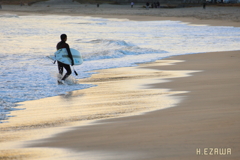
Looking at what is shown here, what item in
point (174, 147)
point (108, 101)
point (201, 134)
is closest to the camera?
point (174, 147)

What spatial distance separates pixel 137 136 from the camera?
4855mm

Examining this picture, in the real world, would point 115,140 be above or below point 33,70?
above

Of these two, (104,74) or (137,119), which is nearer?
(137,119)

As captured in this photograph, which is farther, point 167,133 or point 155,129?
point 155,129

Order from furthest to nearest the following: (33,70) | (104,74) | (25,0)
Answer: (25,0) < (33,70) < (104,74)

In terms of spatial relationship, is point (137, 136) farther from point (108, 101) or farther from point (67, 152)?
point (108, 101)

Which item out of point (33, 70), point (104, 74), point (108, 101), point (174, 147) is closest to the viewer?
point (174, 147)

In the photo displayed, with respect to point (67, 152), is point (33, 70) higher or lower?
lower

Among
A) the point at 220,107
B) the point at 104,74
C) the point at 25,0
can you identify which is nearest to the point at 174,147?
the point at 220,107

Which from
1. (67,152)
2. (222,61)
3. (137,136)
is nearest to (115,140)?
(137,136)

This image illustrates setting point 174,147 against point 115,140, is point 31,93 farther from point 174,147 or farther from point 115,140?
point 174,147

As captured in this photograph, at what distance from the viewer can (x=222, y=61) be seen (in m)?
14.1

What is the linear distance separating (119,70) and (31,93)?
14.2ft

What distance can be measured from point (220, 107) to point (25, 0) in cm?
15403
